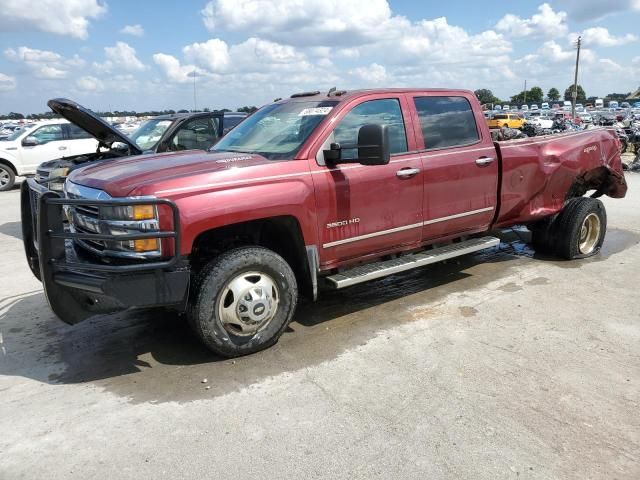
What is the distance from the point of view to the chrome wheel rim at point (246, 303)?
3811 mm

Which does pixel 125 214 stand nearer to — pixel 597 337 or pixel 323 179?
pixel 323 179

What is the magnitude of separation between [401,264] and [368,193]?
77cm

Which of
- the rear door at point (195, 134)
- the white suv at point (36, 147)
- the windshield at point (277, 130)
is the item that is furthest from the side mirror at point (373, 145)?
the white suv at point (36, 147)

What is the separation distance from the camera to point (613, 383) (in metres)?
3.54

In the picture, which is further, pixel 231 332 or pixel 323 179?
pixel 323 179

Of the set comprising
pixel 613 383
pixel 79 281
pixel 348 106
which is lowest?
pixel 613 383

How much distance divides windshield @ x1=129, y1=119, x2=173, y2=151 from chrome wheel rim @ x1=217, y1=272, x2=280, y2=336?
547 centimetres

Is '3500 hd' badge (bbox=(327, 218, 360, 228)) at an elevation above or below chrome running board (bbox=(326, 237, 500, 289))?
above

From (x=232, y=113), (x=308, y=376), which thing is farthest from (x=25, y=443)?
(x=232, y=113)

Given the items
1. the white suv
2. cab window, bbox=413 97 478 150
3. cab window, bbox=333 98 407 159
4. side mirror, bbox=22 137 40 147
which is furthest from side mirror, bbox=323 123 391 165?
side mirror, bbox=22 137 40 147

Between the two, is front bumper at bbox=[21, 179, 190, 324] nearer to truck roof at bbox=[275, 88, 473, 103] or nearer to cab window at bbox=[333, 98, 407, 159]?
cab window at bbox=[333, 98, 407, 159]

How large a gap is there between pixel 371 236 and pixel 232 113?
19.2 feet

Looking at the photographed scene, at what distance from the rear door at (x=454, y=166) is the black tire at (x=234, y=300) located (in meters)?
1.63

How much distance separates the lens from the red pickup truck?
350 centimetres
